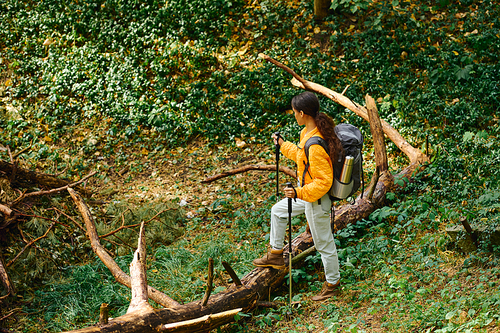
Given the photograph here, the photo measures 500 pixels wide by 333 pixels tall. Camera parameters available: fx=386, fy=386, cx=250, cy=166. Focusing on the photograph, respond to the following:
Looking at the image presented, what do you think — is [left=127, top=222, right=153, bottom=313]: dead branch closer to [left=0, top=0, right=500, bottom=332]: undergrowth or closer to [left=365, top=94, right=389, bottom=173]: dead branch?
[left=0, top=0, right=500, bottom=332]: undergrowth

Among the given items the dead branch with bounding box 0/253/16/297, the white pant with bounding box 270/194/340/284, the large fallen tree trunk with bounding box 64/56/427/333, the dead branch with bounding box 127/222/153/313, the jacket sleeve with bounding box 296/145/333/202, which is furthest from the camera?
the dead branch with bounding box 0/253/16/297

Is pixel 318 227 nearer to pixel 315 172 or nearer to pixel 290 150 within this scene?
pixel 315 172

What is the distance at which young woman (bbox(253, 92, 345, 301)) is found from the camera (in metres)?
3.78

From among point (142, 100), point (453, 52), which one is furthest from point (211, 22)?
point (453, 52)

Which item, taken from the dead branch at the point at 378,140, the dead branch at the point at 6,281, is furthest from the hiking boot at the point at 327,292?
the dead branch at the point at 6,281

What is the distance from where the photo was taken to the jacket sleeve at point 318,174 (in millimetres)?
3736

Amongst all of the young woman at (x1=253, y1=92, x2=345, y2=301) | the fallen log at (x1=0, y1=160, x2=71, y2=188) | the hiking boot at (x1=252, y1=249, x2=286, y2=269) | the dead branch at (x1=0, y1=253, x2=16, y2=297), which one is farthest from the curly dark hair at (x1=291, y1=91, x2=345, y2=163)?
the fallen log at (x1=0, y1=160, x2=71, y2=188)

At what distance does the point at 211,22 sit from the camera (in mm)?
10000

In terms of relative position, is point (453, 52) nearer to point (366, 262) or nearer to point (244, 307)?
point (366, 262)

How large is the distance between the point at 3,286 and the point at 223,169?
165 inches

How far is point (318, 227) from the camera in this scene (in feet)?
13.4

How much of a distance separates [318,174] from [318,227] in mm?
638

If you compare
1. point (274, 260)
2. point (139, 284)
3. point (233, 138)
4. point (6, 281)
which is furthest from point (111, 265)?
point (233, 138)

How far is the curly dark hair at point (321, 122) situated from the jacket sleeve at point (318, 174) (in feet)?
0.33
